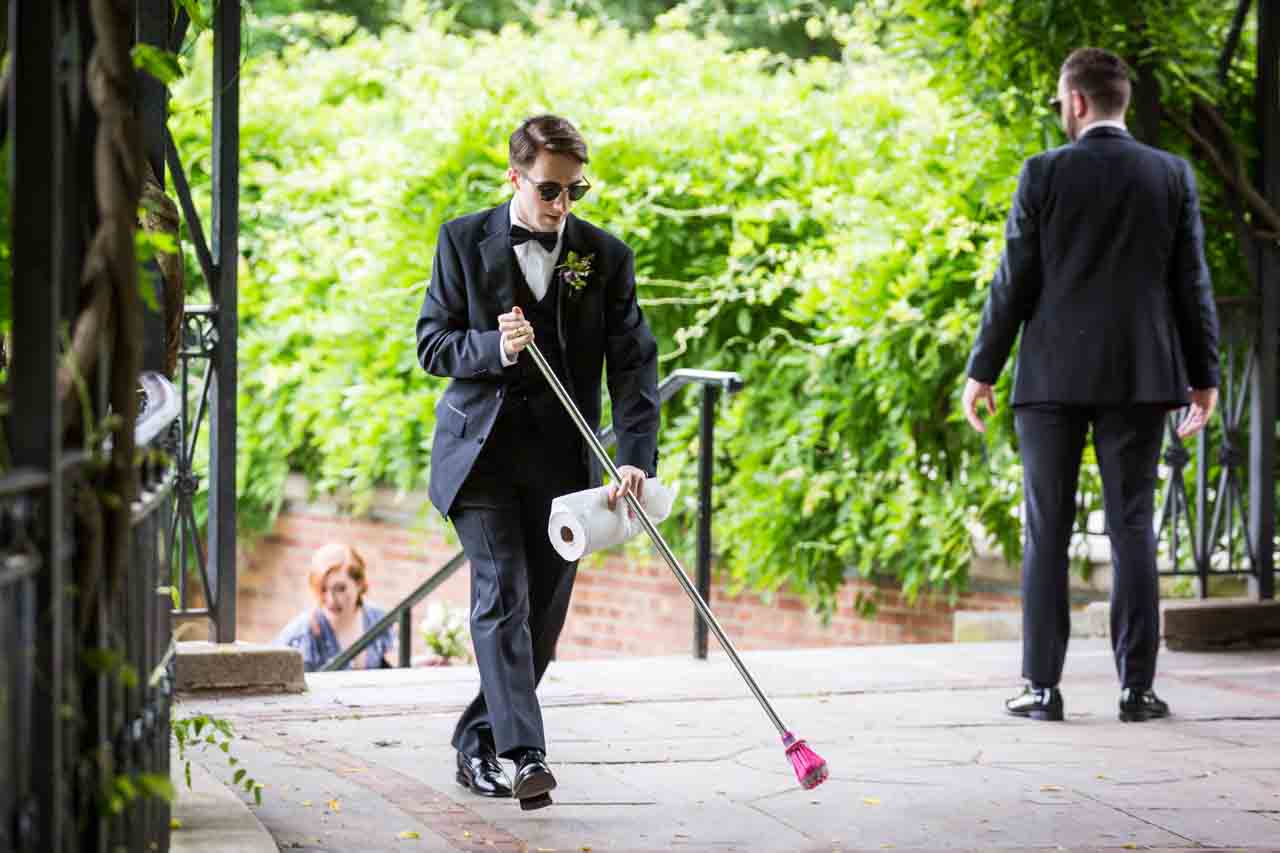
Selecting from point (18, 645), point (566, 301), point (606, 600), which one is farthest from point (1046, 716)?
point (606, 600)

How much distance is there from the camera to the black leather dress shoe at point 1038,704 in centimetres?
594

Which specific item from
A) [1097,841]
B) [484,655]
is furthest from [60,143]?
[1097,841]

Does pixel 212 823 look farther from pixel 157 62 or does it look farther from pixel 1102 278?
pixel 1102 278

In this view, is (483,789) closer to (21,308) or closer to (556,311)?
(556,311)

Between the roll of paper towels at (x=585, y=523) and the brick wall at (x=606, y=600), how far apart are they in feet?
16.3

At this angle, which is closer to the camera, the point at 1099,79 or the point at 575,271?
the point at 575,271

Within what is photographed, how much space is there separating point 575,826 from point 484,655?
1.49 feet

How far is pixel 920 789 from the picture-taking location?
16.1 ft

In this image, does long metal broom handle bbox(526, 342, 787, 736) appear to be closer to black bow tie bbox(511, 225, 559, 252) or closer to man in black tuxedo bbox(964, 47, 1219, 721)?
black bow tie bbox(511, 225, 559, 252)

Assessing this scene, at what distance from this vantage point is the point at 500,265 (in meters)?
4.73

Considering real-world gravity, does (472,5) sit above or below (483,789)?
above

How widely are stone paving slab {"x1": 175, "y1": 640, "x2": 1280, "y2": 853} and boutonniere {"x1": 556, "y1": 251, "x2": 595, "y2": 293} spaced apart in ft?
4.09

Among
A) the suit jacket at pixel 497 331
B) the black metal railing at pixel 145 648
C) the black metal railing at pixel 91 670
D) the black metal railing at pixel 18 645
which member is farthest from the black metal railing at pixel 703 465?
the black metal railing at pixel 18 645

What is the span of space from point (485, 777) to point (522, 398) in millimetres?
929
